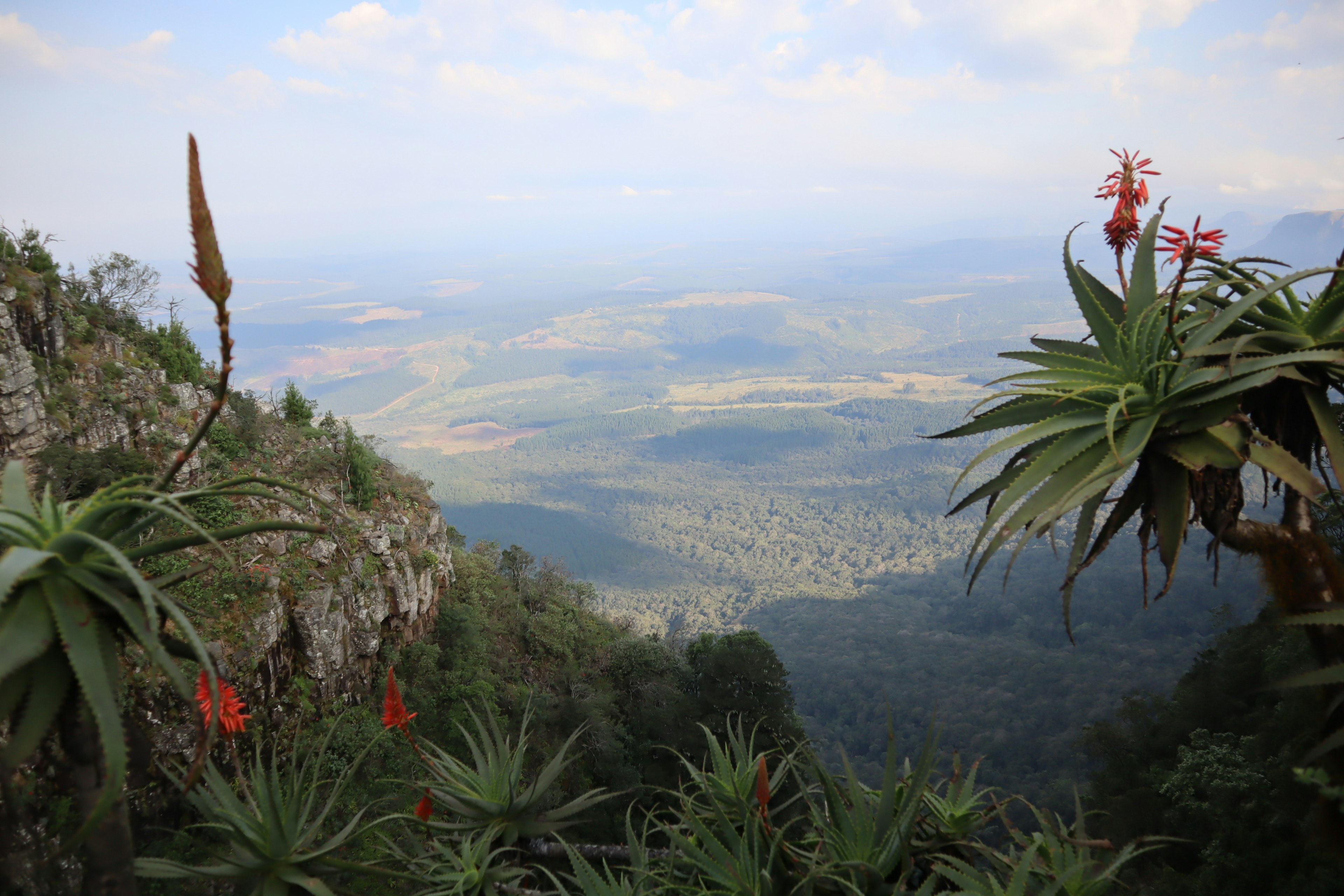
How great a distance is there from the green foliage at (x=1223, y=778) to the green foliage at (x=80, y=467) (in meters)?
17.4

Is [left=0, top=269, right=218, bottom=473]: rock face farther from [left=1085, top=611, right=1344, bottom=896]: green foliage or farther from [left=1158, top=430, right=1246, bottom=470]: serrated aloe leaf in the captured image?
[left=1085, top=611, right=1344, bottom=896]: green foliage

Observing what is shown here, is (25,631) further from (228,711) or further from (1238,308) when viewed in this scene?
(1238,308)

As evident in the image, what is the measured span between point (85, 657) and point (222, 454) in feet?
63.5

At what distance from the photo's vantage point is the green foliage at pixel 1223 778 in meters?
11.1

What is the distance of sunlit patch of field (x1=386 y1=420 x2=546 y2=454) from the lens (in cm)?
18075

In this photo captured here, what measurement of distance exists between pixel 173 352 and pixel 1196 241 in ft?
77.0

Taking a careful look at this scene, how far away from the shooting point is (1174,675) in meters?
41.5

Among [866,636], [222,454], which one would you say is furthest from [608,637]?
[866,636]

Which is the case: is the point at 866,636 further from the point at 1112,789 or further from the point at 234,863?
the point at 234,863

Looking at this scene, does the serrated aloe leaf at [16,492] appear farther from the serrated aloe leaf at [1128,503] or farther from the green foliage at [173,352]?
the green foliage at [173,352]

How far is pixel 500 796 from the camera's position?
226 inches

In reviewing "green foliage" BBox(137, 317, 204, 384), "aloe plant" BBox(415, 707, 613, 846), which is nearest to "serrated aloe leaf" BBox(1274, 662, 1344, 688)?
"aloe plant" BBox(415, 707, 613, 846)

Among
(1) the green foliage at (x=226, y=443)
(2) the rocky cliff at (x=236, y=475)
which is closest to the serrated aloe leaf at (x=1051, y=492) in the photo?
(2) the rocky cliff at (x=236, y=475)

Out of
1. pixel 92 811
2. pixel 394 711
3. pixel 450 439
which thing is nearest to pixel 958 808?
pixel 394 711
